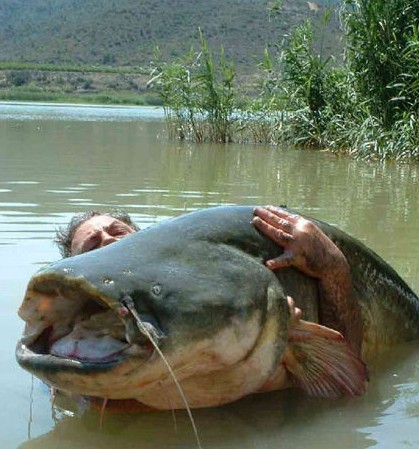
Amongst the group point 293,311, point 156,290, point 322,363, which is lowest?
point 322,363

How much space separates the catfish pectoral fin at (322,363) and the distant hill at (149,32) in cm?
7066

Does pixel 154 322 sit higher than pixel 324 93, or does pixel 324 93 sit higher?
pixel 324 93

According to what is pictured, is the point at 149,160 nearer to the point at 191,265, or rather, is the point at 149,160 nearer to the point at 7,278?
the point at 7,278

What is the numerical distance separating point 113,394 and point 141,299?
26 cm

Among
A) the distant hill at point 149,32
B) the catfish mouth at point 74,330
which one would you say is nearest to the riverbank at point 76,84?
the distant hill at point 149,32

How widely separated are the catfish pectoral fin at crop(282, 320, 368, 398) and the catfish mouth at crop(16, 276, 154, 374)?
587 mm

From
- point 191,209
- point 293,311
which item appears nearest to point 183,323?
point 293,311

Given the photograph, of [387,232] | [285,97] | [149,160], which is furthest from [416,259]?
[285,97]

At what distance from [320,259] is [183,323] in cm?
75

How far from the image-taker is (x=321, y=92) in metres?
15.2

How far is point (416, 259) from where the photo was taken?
17.6ft

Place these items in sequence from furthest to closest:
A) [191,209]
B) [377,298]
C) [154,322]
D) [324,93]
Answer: [324,93]
[191,209]
[377,298]
[154,322]

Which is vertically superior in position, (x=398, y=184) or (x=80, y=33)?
(x=80, y=33)

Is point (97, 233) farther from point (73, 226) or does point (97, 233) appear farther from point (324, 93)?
point (324, 93)
